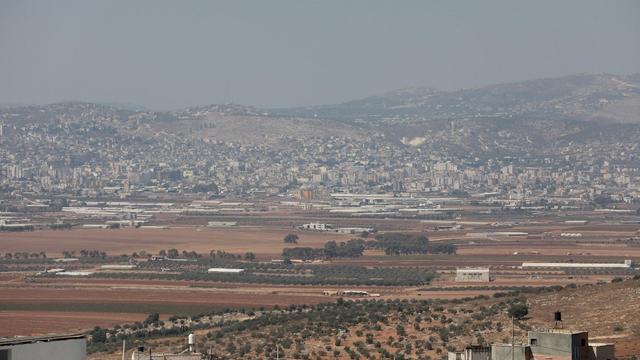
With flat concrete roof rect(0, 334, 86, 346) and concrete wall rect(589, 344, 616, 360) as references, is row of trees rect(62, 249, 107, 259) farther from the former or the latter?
flat concrete roof rect(0, 334, 86, 346)

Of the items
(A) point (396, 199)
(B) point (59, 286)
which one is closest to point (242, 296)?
(B) point (59, 286)

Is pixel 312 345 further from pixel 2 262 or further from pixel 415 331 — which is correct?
pixel 2 262

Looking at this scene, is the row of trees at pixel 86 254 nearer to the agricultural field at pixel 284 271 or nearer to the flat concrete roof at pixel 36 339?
the agricultural field at pixel 284 271

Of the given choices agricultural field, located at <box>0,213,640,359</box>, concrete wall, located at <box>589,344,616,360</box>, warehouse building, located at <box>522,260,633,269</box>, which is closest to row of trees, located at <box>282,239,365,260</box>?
agricultural field, located at <box>0,213,640,359</box>

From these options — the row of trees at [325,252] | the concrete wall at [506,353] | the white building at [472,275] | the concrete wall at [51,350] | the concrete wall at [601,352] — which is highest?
the concrete wall at [51,350]

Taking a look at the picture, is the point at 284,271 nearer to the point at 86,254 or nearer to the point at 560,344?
the point at 86,254

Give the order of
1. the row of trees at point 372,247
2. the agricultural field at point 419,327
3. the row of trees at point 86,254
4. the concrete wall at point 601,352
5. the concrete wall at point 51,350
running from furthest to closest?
the row of trees at point 86,254, the row of trees at point 372,247, the agricultural field at point 419,327, the concrete wall at point 601,352, the concrete wall at point 51,350

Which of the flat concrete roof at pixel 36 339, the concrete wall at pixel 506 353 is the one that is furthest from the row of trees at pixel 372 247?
the flat concrete roof at pixel 36 339
